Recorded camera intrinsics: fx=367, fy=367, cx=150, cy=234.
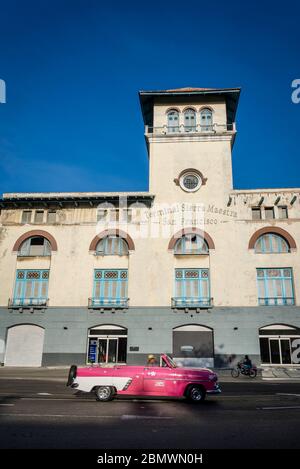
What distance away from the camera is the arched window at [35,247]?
30.8 m

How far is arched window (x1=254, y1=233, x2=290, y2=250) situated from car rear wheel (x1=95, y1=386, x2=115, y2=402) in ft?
65.8

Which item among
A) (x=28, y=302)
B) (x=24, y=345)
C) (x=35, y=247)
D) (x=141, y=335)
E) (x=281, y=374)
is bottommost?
(x=281, y=374)

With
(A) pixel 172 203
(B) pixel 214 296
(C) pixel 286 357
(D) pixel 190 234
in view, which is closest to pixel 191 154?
(A) pixel 172 203

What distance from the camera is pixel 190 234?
99.7 ft

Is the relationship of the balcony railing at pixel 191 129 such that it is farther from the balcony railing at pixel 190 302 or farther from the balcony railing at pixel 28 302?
the balcony railing at pixel 28 302

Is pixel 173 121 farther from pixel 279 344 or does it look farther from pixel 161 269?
pixel 279 344

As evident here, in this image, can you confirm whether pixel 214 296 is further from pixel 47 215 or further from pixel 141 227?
pixel 47 215

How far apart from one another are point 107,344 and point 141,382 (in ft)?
53.9

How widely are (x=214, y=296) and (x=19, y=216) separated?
17.8 m

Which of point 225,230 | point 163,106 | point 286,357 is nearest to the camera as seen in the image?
point 286,357

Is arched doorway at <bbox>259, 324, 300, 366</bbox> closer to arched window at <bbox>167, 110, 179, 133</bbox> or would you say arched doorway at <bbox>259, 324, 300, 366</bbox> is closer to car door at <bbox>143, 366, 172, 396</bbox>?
car door at <bbox>143, 366, 172, 396</bbox>

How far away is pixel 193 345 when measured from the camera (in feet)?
91.9

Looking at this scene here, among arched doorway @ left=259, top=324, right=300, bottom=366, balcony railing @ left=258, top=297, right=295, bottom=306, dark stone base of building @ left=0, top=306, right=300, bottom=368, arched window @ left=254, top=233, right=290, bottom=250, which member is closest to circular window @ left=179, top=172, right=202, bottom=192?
arched window @ left=254, top=233, right=290, bottom=250

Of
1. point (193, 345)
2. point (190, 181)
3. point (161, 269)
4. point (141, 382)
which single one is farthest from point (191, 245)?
point (141, 382)
